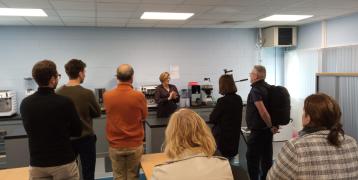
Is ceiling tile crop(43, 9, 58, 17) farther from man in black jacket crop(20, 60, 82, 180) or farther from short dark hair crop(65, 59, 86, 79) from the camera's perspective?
man in black jacket crop(20, 60, 82, 180)

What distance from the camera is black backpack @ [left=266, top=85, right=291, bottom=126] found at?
3.23 metres

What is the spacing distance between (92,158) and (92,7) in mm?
1973

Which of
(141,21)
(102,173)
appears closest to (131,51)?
(141,21)

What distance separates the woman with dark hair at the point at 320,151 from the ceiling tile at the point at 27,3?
118 inches

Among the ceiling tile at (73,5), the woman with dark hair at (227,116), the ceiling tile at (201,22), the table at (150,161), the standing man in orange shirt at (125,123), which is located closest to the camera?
the table at (150,161)

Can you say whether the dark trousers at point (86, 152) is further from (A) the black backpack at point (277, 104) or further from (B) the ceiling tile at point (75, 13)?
(B) the ceiling tile at point (75, 13)

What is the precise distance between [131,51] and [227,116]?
3249 mm

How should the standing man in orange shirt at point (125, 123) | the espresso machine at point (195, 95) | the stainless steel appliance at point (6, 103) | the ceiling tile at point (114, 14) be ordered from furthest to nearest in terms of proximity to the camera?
the espresso machine at point (195, 95) < the stainless steel appliance at point (6, 103) < the ceiling tile at point (114, 14) < the standing man in orange shirt at point (125, 123)

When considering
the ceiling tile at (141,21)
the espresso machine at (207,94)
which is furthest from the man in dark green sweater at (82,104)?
the espresso machine at (207,94)

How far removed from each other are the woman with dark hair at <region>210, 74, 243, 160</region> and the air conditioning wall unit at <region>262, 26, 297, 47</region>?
317 cm

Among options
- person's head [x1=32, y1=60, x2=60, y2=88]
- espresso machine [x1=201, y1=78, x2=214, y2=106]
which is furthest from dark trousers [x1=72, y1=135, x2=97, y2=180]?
espresso machine [x1=201, y1=78, x2=214, y2=106]

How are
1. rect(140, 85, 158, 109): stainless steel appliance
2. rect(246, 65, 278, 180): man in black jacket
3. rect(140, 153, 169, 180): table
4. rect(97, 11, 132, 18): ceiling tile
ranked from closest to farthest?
rect(140, 153, 169, 180): table
rect(246, 65, 278, 180): man in black jacket
rect(97, 11, 132, 18): ceiling tile
rect(140, 85, 158, 109): stainless steel appliance

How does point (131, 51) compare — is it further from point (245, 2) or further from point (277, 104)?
point (277, 104)

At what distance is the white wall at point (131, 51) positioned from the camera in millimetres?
5188
